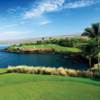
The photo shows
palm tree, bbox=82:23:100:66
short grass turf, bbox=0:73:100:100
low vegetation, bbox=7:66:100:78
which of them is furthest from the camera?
palm tree, bbox=82:23:100:66

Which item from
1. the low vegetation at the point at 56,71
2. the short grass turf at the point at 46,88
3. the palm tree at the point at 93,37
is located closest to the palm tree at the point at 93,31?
the palm tree at the point at 93,37

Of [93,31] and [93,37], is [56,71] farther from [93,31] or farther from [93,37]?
[93,37]

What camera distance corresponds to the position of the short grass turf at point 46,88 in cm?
1895

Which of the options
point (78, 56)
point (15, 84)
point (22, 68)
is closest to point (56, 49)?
point (78, 56)

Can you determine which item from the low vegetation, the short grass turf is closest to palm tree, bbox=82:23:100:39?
the low vegetation

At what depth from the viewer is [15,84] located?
22.7m

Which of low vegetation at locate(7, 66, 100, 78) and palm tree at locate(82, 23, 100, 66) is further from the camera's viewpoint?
palm tree at locate(82, 23, 100, 66)

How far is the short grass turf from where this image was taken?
18953mm

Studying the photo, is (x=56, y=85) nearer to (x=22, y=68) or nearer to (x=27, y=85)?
(x=27, y=85)

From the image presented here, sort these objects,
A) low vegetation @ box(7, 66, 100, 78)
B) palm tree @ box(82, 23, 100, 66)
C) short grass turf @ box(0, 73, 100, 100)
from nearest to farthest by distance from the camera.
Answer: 1. short grass turf @ box(0, 73, 100, 100)
2. low vegetation @ box(7, 66, 100, 78)
3. palm tree @ box(82, 23, 100, 66)

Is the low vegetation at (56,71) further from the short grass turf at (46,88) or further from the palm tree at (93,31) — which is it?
the palm tree at (93,31)

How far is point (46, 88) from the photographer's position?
833 inches

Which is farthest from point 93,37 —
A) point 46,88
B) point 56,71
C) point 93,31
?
point 46,88

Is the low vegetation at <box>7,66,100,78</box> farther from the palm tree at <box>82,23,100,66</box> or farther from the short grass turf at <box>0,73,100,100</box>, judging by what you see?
the palm tree at <box>82,23,100,66</box>
